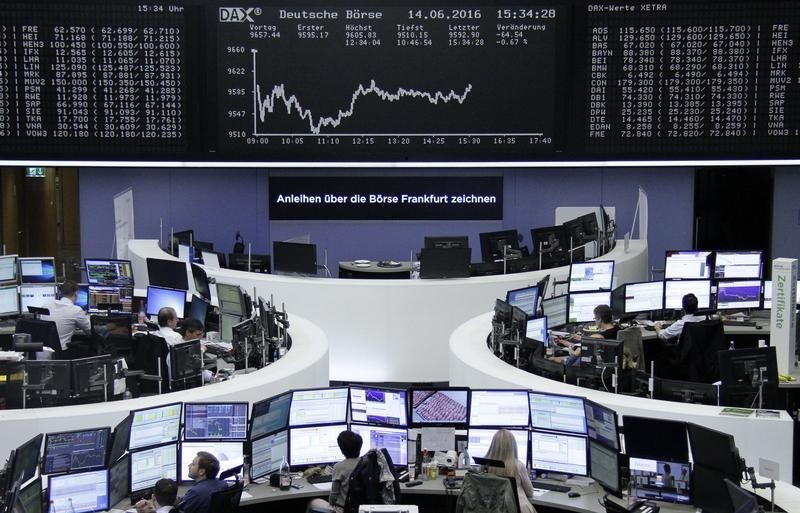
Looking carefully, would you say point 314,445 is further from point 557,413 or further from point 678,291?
point 678,291

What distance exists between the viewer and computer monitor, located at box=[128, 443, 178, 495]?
636 centimetres

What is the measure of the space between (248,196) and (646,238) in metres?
4.94

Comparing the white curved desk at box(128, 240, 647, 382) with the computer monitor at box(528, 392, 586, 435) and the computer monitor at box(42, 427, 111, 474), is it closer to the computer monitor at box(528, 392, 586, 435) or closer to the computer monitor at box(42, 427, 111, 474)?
the computer monitor at box(528, 392, 586, 435)

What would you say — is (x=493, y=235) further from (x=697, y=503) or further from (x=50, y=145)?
(x=697, y=503)

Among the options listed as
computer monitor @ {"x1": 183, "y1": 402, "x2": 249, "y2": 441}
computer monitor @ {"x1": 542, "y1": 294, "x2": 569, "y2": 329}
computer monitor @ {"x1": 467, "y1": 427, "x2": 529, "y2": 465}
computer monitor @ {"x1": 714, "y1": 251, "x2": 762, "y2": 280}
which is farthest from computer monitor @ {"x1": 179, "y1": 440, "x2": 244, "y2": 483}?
computer monitor @ {"x1": 714, "y1": 251, "x2": 762, "y2": 280}

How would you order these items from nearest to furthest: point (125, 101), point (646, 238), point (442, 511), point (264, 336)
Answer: point (442, 511)
point (264, 336)
point (125, 101)
point (646, 238)

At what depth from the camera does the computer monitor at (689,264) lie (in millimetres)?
11234

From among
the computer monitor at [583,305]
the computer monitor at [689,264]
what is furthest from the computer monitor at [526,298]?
the computer monitor at [689,264]

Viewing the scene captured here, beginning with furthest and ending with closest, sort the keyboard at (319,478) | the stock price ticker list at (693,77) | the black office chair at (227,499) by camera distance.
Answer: the stock price ticker list at (693,77) < the keyboard at (319,478) < the black office chair at (227,499)

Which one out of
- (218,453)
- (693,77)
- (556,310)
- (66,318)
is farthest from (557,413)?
(693,77)

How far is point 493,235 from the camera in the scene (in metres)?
12.1

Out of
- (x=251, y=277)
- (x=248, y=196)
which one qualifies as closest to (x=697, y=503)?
(x=251, y=277)

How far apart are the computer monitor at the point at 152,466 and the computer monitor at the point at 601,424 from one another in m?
2.38

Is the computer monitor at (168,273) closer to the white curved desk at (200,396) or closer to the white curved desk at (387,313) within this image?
the white curved desk at (387,313)
